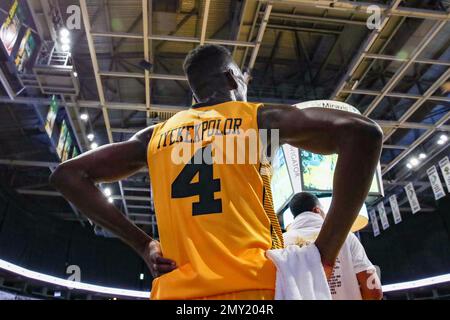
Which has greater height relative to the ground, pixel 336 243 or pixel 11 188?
pixel 11 188

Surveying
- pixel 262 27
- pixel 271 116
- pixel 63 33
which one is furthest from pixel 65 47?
pixel 271 116

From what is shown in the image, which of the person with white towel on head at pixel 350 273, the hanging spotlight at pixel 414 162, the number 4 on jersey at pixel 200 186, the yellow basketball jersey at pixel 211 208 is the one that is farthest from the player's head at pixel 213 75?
the hanging spotlight at pixel 414 162

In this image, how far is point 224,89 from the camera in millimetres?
1369

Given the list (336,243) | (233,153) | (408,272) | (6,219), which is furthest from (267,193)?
(408,272)

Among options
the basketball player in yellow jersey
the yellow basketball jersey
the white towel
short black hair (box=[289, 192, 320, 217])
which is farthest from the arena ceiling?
the white towel

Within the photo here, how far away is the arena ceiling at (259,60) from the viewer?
241 inches

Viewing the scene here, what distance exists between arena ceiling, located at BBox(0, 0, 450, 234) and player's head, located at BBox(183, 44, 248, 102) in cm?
449

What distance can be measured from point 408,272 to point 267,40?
9769mm

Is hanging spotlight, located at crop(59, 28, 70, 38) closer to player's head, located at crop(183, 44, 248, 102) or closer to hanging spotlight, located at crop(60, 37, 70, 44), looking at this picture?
hanging spotlight, located at crop(60, 37, 70, 44)

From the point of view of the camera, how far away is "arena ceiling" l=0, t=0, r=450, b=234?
6133mm

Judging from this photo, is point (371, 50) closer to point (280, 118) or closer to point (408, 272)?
point (280, 118)

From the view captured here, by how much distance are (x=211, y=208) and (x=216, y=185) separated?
72 mm

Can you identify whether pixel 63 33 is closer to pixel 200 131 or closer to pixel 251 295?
pixel 200 131

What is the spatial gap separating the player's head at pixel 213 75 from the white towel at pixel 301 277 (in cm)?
64
